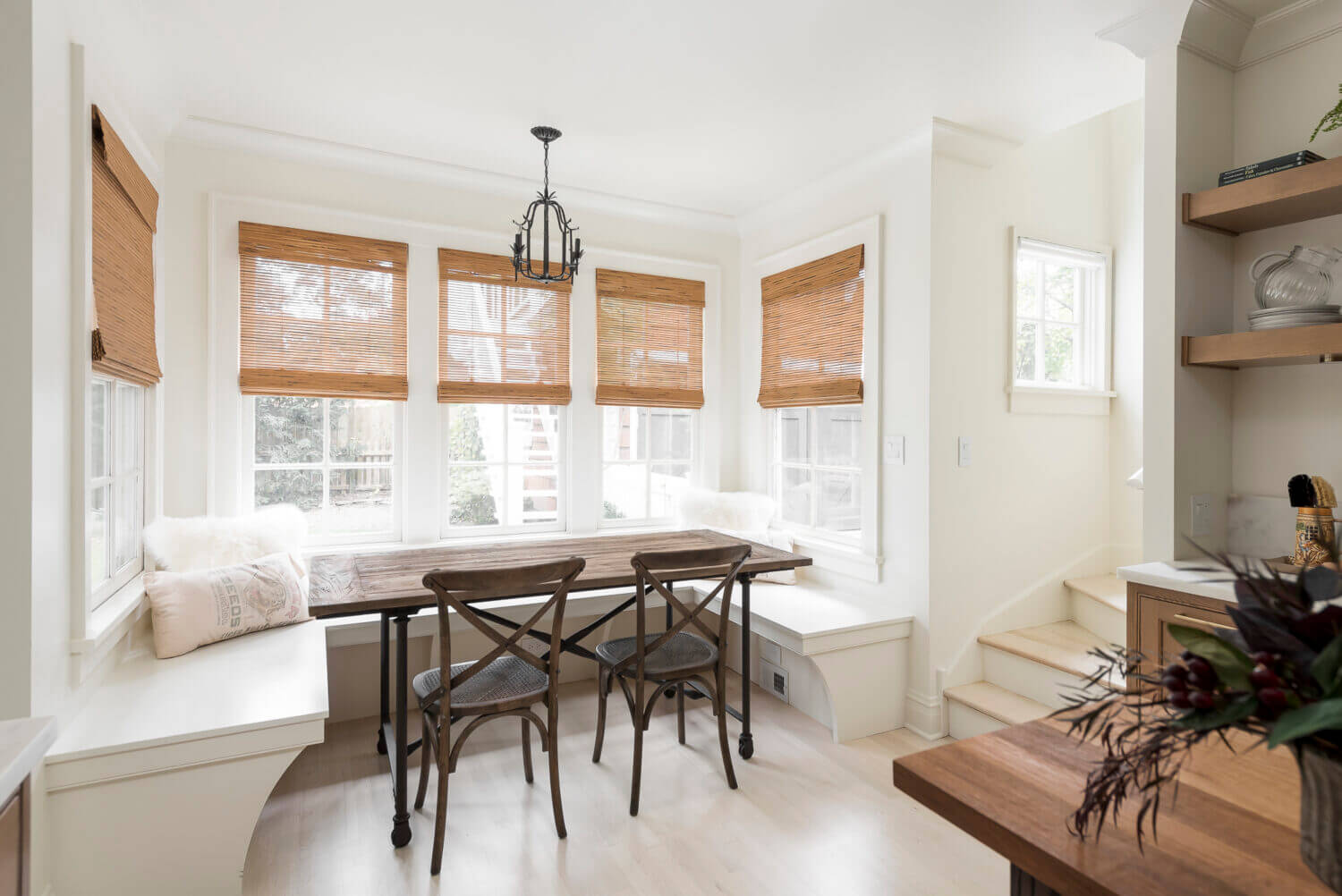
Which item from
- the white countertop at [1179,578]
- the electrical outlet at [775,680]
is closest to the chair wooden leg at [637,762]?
the electrical outlet at [775,680]

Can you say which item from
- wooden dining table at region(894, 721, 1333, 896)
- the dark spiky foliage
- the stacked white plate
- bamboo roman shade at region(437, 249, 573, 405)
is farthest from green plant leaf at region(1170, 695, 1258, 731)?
bamboo roman shade at region(437, 249, 573, 405)

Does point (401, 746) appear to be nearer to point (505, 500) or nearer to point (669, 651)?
point (669, 651)

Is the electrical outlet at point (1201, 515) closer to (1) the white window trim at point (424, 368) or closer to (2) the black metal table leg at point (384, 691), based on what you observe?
(1) the white window trim at point (424, 368)

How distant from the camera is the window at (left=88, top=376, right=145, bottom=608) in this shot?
7.25 feet

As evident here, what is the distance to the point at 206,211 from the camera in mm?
3039

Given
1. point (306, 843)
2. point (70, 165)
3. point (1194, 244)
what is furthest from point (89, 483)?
point (1194, 244)

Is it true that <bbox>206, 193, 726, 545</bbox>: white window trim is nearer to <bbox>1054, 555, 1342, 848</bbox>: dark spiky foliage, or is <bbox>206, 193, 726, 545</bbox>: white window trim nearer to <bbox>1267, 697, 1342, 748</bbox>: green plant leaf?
<bbox>1054, 555, 1342, 848</bbox>: dark spiky foliage

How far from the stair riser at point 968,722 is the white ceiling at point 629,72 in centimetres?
250

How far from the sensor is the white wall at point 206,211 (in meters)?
2.97

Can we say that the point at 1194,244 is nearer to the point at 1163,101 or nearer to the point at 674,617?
the point at 1163,101

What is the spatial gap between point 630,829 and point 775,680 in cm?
138

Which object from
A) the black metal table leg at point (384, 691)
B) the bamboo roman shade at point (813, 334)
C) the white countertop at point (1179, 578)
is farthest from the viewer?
the bamboo roman shade at point (813, 334)

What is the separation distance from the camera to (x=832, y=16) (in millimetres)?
2197

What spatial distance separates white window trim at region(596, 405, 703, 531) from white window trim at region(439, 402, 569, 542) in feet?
0.69
